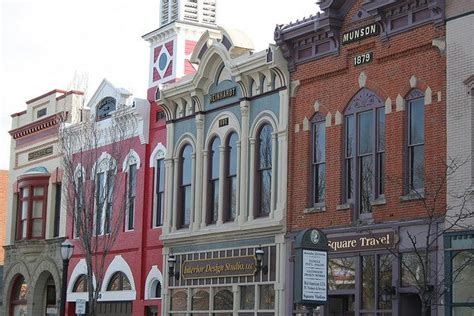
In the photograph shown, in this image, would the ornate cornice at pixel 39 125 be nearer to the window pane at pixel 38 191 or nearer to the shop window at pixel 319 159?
the window pane at pixel 38 191

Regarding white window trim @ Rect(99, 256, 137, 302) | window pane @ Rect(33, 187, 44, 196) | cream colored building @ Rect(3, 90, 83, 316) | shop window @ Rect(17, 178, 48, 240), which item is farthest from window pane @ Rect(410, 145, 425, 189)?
window pane @ Rect(33, 187, 44, 196)

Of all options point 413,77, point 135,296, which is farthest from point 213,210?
point 413,77

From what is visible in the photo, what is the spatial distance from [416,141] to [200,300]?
1068 centimetres

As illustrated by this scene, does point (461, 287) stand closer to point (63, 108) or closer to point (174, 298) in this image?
point (174, 298)

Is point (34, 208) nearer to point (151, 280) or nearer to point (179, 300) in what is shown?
point (151, 280)

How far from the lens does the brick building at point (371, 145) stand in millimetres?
23672

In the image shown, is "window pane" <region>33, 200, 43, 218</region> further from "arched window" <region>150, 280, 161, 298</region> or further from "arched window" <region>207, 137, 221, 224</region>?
"arched window" <region>207, 137, 221, 224</region>

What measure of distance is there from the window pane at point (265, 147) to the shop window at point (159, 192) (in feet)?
20.8

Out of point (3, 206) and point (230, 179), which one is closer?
point (230, 179)

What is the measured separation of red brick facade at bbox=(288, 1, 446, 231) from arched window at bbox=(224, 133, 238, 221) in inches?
131

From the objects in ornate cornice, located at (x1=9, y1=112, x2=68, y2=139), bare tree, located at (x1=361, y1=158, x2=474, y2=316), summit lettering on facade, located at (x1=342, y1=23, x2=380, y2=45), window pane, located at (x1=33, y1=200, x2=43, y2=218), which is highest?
ornate cornice, located at (x1=9, y1=112, x2=68, y2=139)

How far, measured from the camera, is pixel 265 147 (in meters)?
29.9

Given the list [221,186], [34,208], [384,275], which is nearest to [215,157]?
[221,186]

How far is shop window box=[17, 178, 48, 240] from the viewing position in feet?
141
